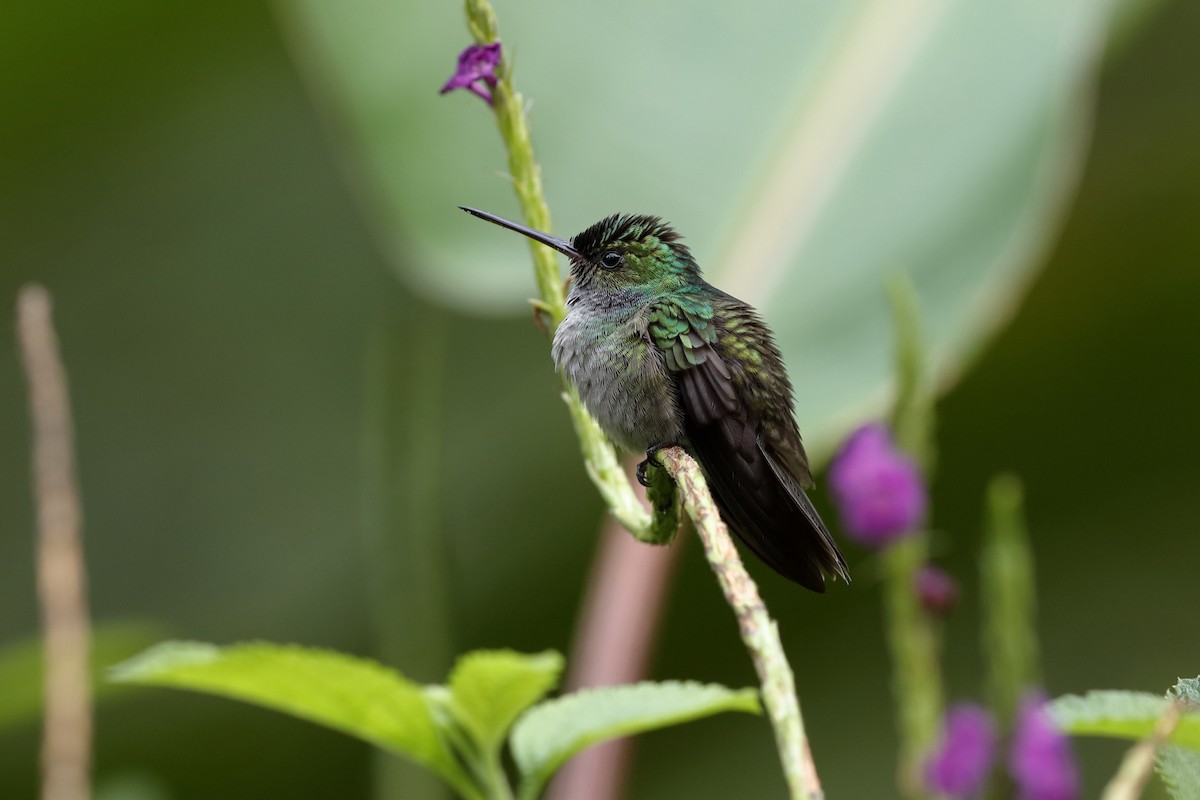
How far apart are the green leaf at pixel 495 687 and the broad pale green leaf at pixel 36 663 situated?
0.70 metres

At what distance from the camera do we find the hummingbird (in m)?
0.90

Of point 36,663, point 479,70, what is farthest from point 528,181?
point 36,663

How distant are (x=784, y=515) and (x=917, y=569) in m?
0.41

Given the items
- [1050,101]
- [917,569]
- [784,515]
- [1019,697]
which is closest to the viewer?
[784,515]

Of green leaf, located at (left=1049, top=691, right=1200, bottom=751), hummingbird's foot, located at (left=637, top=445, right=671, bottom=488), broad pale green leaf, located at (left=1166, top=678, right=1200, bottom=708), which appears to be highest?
hummingbird's foot, located at (left=637, top=445, right=671, bottom=488)

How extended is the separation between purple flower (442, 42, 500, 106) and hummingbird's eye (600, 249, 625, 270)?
0.51m

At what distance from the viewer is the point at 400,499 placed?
1.75m

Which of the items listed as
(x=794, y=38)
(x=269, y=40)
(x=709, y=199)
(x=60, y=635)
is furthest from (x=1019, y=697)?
(x=269, y=40)

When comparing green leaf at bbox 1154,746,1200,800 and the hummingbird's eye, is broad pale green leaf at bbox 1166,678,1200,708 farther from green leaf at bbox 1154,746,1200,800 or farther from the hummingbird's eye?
the hummingbird's eye

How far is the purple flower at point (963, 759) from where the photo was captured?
1.12 meters

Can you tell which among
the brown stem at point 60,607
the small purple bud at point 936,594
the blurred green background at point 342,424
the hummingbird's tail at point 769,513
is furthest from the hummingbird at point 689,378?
the blurred green background at point 342,424

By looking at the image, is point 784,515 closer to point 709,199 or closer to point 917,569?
point 917,569

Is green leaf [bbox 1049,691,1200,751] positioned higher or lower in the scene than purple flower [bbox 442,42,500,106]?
lower

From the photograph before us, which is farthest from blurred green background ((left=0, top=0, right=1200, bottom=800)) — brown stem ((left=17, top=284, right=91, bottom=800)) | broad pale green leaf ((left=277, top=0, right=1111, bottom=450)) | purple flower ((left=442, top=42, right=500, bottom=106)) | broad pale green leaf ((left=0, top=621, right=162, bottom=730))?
brown stem ((left=17, top=284, right=91, bottom=800))
